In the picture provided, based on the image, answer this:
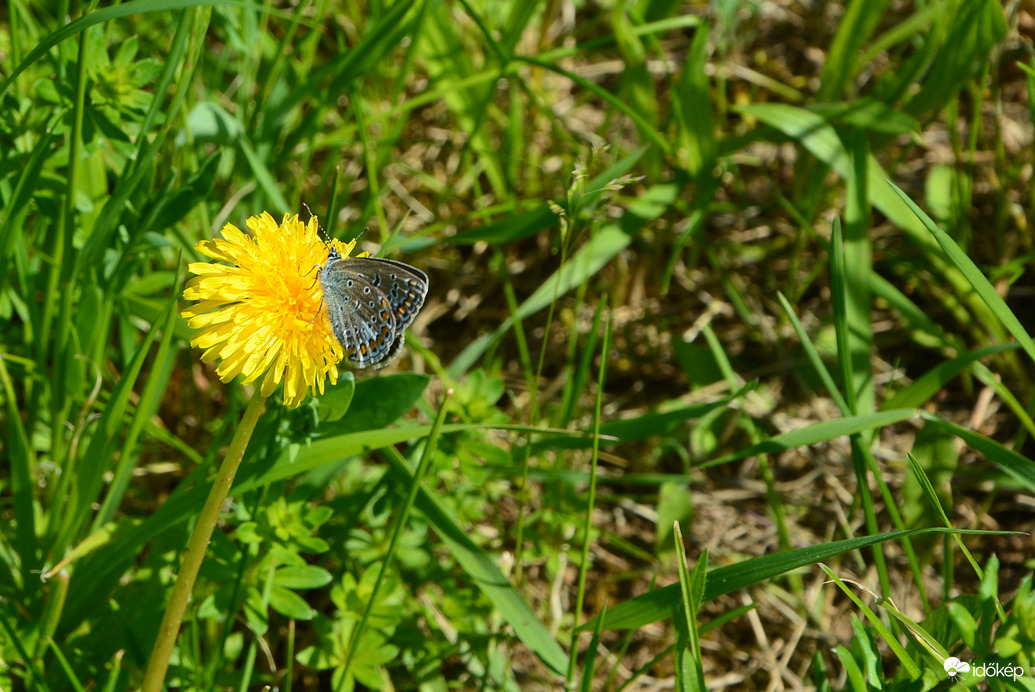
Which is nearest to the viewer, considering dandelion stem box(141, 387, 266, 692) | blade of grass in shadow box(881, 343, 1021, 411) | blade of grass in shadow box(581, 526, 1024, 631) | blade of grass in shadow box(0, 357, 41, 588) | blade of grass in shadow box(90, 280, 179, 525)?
dandelion stem box(141, 387, 266, 692)

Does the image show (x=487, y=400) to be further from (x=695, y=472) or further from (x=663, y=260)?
(x=663, y=260)

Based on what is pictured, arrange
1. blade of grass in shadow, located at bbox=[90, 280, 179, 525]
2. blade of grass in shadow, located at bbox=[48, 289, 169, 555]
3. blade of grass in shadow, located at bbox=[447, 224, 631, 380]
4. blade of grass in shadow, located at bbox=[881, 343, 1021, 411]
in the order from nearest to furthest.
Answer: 1. blade of grass in shadow, located at bbox=[90, 280, 179, 525]
2. blade of grass in shadow, located at bbox=[48, 289, 169, 555]
3. blade of grass in shadow, located at bbox=[881, 343, 1021, 411]
4. blade of grass in shadow, located at bbox=[447, 224, 631, 380]

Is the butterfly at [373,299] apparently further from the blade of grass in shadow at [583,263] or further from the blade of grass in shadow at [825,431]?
the blade of grass in shadow at [583,263]

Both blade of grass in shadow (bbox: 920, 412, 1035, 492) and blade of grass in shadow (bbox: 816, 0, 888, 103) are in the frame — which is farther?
blade of grass in shadow (bbox: 816, 0, 888, 103)

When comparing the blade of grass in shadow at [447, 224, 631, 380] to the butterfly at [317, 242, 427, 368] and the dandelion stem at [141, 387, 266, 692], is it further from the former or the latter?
the dandelion stem at [141, 387, 266, 692]

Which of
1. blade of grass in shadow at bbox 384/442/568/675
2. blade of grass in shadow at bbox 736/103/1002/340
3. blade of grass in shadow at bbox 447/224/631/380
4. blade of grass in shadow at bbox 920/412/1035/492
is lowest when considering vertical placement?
blade of grass in shadow at bbox 384/442/568/675

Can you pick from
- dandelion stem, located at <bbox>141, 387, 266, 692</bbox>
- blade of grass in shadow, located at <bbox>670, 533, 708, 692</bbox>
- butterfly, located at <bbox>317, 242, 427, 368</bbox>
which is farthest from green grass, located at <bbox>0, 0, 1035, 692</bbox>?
dandelion stem, located at <bbox>141, 387, 266, 692</bbox>

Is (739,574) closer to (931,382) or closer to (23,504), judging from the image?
(931,382)

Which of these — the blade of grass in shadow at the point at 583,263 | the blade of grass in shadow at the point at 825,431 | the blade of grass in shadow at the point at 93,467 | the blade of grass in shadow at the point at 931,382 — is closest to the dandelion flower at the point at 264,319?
the blade of grass in shadow at the point at 93,467

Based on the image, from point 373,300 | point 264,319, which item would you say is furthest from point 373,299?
point 264,319
